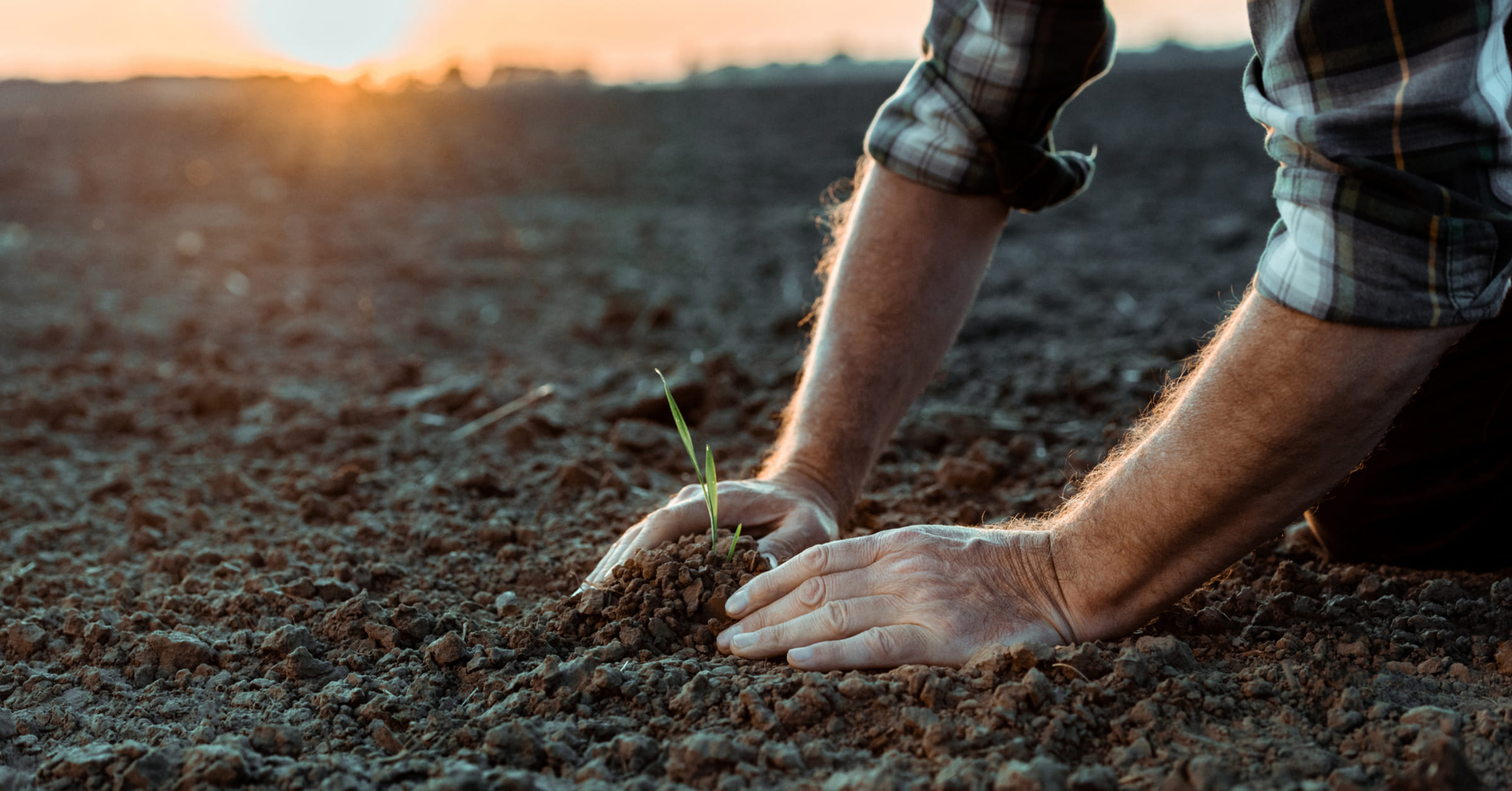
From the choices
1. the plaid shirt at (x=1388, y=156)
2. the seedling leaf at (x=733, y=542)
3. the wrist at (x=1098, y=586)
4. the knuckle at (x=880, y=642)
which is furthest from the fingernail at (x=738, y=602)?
the plaid shirt at (x=1388, y=156)

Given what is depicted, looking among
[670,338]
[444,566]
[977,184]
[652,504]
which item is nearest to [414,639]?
[444,566]

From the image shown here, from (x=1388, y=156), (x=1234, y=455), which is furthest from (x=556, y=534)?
(x=1388, y=156)

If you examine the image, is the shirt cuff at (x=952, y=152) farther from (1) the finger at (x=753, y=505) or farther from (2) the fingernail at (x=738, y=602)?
(2) the fingernail at (x=738, y=602)

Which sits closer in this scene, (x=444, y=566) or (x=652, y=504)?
(x=444, y=566)

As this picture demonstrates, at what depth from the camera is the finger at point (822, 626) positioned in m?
1.65

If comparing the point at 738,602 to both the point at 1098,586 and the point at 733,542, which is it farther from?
the point at 1098,586

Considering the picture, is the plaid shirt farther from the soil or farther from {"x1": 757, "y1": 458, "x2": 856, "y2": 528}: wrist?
{"x1": 757, "y1": 458, "x2": 856, "y2": 528}: wrist

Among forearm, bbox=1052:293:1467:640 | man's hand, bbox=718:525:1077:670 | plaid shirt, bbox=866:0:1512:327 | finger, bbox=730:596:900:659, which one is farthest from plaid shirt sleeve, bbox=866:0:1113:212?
finger, bbox=730:596:900:659

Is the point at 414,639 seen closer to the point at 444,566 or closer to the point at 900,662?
the point at 444,566

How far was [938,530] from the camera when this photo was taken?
173 cm

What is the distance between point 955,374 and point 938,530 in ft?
6.39

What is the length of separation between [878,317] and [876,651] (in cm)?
76

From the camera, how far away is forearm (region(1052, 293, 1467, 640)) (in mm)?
1400

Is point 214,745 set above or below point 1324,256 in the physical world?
below
